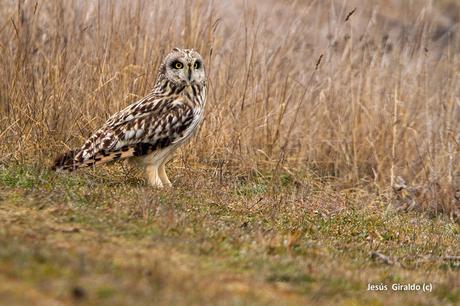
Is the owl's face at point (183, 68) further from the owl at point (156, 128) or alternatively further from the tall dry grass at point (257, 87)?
the tall dry grass at point (257, 87)

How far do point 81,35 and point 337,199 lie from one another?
3.40m

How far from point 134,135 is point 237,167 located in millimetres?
1911

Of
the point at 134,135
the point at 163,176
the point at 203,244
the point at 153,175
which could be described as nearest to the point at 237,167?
the point at 163,176

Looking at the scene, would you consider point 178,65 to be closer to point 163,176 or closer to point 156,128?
point 156,128

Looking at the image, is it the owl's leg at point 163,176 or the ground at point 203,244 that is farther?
the owl's leg at point 163,176

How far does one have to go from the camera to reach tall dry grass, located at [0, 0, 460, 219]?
9.22 meters

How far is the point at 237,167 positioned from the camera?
9750 millimetres

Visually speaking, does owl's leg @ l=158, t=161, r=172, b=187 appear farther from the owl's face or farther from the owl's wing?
the owl's face

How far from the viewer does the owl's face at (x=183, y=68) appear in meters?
8.42

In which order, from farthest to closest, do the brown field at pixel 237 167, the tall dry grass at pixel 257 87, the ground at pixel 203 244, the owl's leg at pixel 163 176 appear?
the tall dry grass at pixel 257 87 < the owl's leg at pixel 163 176 < the brown field at pixel 237 167 < the ground at pixel 203 244

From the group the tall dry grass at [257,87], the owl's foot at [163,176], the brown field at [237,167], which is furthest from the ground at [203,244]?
the tall dry grass at [257,87]

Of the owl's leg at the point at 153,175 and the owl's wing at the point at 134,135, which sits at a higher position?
the owl's wing at the point at 134,135

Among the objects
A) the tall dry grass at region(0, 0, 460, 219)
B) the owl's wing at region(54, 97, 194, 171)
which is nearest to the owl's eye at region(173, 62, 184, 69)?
the owl's wing at region(54, 97, 194, 171)

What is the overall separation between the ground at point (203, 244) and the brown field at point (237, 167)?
2cm
